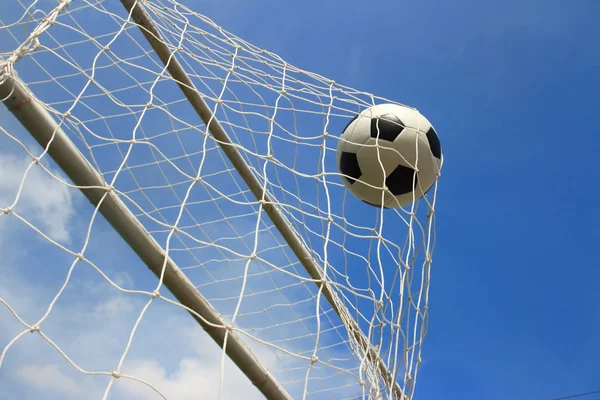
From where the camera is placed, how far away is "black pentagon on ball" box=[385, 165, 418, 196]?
119 inches

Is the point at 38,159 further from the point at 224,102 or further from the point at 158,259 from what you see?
the point at 224,102

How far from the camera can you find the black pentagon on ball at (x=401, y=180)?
3.03 metres

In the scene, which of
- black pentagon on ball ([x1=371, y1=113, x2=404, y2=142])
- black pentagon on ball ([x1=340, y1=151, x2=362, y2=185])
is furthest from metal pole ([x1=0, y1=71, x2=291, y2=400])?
black pentagon on ball ([x1=371, y1=113, x2=404, y2=142])

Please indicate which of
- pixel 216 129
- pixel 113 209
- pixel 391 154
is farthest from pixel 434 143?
pixel 113 209

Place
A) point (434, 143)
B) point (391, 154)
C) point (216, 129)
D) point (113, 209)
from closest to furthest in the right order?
1. point (113, 209)
2. point (391, 154)
3. point (434, 143)
4. point (216, 129)

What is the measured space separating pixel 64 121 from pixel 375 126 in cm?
178

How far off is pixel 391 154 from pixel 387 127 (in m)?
0.17

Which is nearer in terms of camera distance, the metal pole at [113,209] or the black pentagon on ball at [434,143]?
the metal pole at [113,209]

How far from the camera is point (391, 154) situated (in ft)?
9.87

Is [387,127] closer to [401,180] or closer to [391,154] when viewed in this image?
[391,154]

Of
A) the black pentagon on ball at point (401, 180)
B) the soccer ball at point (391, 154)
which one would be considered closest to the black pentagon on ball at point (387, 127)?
the soccer ball at point (391, 154)

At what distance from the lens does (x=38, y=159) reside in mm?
2031

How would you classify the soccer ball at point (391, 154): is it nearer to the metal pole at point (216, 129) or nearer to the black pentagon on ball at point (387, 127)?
the black pentagon on ball at point (387, 127)

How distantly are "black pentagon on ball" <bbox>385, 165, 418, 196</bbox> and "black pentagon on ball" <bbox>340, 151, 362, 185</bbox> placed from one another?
22 centimetres
